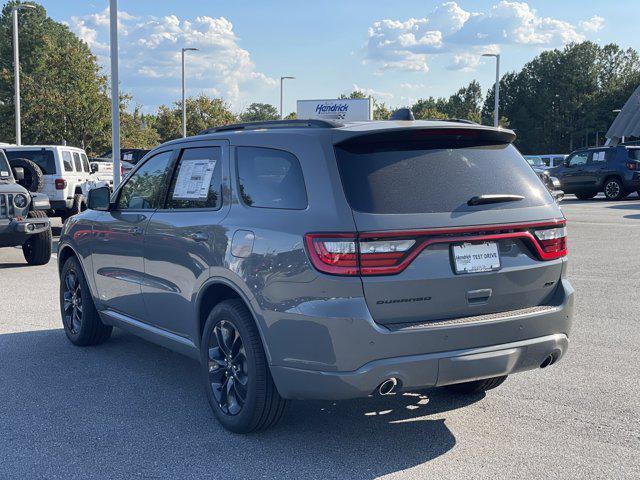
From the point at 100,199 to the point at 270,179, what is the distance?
2.26 meters

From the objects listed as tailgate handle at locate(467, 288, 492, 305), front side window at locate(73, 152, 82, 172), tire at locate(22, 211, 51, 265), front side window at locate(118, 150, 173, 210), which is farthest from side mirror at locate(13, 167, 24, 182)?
tailgate handle at locate(467, 288, 492, 305)

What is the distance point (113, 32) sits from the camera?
684 inches

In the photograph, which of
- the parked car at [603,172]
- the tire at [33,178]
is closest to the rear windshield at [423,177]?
the tire at [33,178]

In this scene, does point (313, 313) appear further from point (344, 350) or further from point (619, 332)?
point (619, 332)

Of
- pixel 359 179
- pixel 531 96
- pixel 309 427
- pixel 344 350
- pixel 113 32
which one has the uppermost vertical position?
pixel 531 96

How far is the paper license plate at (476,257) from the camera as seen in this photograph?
Result: 397cm

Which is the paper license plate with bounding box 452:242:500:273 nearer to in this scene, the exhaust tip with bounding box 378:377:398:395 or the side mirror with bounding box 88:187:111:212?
the exhaust tip with bounding box 378:377:398:395

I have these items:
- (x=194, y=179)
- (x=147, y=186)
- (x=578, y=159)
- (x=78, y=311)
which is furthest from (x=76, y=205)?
(x=578, y=159)

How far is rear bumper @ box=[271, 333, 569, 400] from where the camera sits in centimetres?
381

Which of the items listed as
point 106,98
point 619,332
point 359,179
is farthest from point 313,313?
point 106,98

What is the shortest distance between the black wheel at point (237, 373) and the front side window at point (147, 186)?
4.22 feet

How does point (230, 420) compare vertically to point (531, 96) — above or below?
below

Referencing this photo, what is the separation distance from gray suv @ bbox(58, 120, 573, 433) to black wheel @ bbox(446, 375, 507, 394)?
0.85m

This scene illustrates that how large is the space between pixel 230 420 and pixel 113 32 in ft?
48.3
